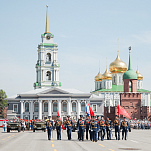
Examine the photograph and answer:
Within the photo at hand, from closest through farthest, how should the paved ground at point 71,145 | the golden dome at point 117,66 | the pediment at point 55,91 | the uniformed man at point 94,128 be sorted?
the paved ground at point 71,145
the uniformed man at point 94,128
the pediment at point 55,91
the golden dome at point 117,66

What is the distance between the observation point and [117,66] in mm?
125750

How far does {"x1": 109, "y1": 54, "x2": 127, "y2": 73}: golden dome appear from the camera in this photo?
411 feet

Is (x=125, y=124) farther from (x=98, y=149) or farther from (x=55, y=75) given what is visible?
(x=55, y=75)

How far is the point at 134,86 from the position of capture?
9481cm

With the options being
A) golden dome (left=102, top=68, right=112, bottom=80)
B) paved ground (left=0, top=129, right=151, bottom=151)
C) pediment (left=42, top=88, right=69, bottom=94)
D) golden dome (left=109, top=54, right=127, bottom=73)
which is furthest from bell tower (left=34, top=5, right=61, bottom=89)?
paved ground (left=0, top=129, right=151, bottom=151)

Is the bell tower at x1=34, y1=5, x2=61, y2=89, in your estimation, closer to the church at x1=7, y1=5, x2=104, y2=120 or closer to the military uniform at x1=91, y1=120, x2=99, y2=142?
the church at x1=7, y1=5, x2=104, y2=120

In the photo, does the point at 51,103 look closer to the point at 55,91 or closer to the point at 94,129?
the point at 55,91

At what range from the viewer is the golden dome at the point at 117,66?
125 metres

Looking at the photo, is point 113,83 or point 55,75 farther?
point 113,83

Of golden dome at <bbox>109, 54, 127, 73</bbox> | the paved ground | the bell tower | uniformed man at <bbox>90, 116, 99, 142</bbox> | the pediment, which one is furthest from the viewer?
golden dome at <bbox>109, 54, 127, 73</bbox>

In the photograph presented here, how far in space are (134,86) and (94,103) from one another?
34.7 feet

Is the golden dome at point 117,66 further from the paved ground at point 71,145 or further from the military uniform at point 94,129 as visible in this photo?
the military uniform at point 94,129

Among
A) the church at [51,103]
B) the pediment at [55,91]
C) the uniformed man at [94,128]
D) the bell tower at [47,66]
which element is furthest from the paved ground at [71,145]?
the bell tower at [47,66]

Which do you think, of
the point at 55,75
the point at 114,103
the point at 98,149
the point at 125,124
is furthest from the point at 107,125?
the point at 114,103
